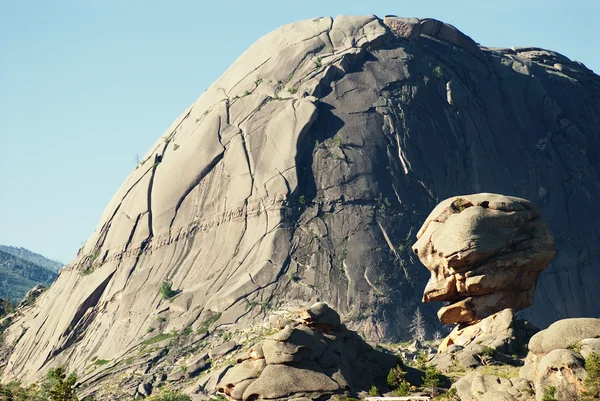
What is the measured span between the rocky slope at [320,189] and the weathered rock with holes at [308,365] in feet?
156

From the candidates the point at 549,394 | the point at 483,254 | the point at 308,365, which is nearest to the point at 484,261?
the point at 483,254

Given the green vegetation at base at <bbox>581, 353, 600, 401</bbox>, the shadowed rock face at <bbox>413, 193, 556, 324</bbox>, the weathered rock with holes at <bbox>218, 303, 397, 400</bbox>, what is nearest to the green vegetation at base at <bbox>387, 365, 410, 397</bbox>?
the weathered rock with holes at <bbox>218, 303, 397, 400</bbox>

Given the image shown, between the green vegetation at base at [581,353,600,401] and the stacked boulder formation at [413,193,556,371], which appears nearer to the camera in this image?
the green vegetation at base at [581,353,600,401]

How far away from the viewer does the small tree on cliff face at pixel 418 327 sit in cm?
13875

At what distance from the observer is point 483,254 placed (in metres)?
98.0

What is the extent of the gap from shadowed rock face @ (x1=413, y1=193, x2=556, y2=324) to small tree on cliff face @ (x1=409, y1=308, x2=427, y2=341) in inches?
1429

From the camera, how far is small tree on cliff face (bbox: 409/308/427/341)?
139 metres

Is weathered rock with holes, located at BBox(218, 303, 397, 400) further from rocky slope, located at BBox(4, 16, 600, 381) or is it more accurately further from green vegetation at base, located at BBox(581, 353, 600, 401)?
rocky slope, located at BBox(4, 16, 600, 381)

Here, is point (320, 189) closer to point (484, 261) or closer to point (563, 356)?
point (484, 261)

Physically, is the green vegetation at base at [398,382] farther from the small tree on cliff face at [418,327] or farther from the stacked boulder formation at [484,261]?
the small tree on cliff face at [418,327]

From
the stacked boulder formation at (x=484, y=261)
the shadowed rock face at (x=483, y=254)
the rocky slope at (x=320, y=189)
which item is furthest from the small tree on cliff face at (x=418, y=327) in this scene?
the shadowed rock face at (x=483, y=254)

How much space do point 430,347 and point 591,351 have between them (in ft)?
182

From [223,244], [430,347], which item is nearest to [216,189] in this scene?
[223,244]

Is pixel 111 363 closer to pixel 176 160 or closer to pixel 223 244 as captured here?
pixel 223 244
